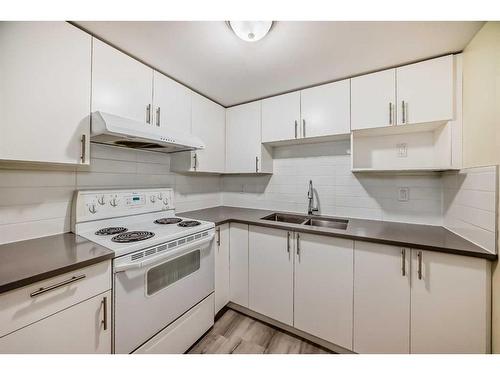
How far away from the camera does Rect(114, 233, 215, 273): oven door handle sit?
1.05 meters

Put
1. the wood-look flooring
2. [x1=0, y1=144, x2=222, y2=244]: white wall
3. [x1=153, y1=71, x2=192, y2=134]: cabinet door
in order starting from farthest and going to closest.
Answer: [x1=153, y1=71, x2=192, y2=134]: cabinet door, the wood-look flooring, [x1=0, y1=144, x2=222, y2=244]: white wall

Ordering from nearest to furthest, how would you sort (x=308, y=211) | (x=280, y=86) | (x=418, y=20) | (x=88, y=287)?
1. (x=88, y=287)
2. (x=418, y=20)
3. (x=280, y=86)
4. (x=308, y=211)

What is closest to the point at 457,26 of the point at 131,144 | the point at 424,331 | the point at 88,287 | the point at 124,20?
the point at 424,331

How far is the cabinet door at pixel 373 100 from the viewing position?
5.02 feet

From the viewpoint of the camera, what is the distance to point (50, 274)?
0.82 m

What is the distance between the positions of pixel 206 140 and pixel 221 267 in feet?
4.09

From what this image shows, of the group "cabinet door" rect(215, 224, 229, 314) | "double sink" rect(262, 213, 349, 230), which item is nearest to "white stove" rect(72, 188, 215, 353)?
"cabinet door" rect(215, 224, 229, 314)

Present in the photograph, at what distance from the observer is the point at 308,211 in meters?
2.08

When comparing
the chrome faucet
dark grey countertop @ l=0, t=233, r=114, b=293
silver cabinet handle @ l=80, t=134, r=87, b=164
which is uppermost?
silver cabinet handle @ l=80, t=134, r=87, b=164

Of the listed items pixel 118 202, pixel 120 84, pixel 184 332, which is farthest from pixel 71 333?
pixel 120 84

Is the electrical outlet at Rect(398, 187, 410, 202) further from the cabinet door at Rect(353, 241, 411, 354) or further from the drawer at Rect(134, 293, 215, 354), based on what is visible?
the drawer at Rect(134, 293, 215, 354)

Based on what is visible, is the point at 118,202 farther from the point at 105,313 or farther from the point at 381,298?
the point at 381,298

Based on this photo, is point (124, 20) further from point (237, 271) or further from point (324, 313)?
point (324, 313)

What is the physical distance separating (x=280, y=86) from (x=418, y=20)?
100 cm
